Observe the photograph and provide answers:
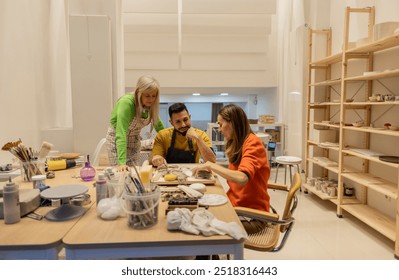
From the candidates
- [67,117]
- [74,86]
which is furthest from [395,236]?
[67,117]

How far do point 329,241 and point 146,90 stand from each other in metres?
1.84

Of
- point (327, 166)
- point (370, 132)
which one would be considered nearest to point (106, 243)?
point (370, 132)

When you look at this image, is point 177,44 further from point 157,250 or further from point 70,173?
point 157,250

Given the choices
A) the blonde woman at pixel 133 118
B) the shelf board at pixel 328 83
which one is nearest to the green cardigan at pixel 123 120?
the blonde woman at pixel 133 118

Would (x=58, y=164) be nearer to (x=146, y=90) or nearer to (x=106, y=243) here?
(x=146, y=90)

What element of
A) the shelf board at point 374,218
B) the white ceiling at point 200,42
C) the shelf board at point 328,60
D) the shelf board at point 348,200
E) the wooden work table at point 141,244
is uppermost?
the white ceiling at point 200,42

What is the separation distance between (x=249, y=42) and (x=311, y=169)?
233 centimetres

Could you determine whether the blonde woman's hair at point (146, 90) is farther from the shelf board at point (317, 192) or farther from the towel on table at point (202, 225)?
the shelf board at point (317, 192)

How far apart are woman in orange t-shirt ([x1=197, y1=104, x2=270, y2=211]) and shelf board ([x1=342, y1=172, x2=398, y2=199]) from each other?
1242mm

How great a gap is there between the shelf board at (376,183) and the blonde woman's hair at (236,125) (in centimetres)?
134

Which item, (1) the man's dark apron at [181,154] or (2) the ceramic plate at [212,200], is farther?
(1) the man's dark apron at [181,154]

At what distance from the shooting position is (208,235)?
104 cm

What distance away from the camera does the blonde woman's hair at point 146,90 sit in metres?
2.05

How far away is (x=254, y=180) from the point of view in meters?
1.66
